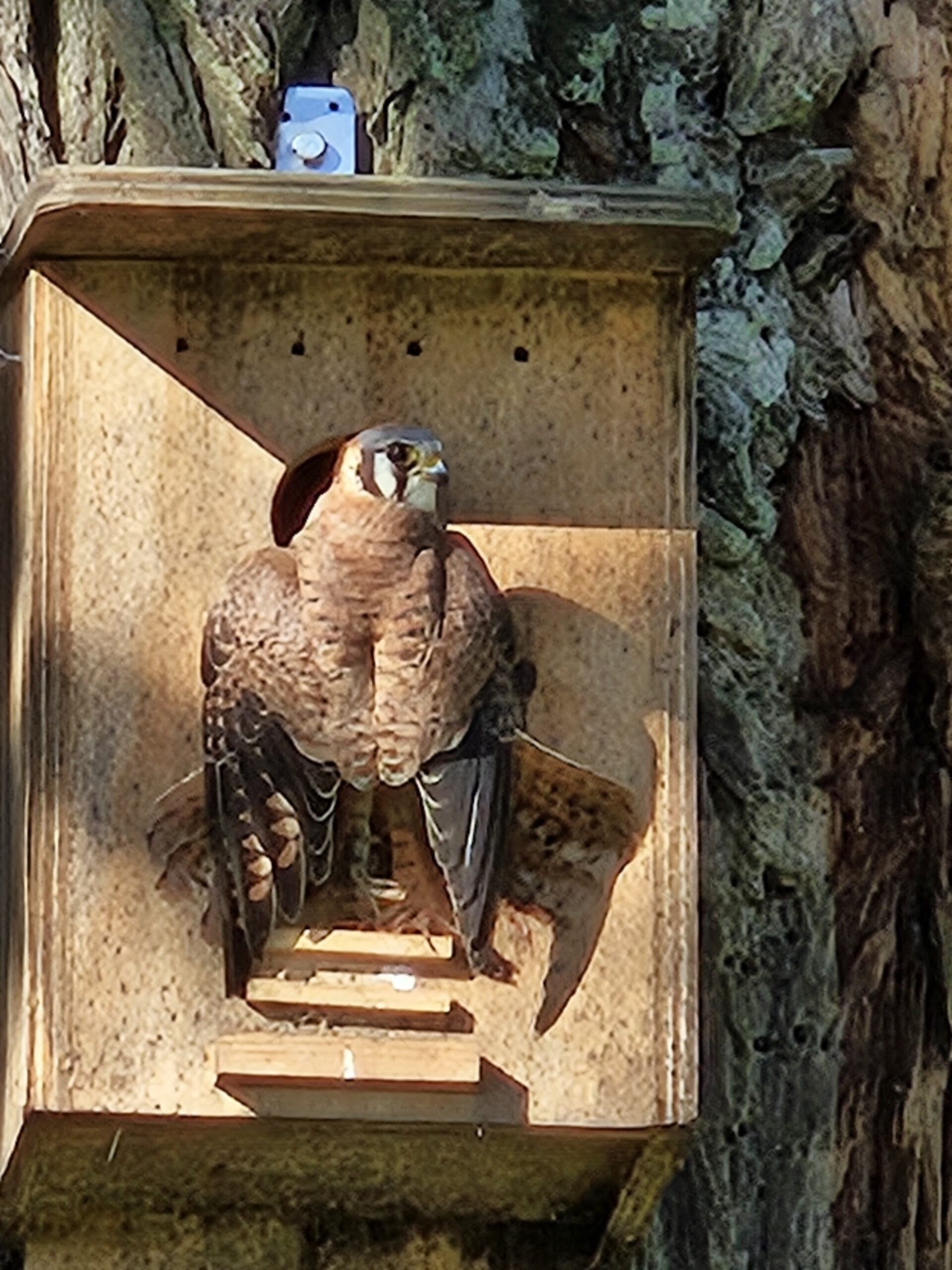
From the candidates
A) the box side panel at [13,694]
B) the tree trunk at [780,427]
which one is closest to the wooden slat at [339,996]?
Result: the box side panel at [13,694]

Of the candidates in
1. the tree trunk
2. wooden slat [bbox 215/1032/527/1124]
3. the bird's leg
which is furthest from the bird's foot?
the tree trunk

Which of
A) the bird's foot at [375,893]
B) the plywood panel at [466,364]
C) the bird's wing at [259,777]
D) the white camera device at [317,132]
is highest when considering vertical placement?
the white camera device at [317,132]

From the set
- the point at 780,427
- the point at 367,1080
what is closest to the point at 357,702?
the point at 367,1080

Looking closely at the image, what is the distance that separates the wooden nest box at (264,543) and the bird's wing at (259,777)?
48mm

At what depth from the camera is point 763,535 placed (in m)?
4.73

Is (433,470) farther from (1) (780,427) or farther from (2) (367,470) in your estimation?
(1) (780,427)

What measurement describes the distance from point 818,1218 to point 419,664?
33.7 inches

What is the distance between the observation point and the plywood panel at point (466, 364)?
14.0ft

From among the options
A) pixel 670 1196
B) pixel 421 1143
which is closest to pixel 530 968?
pixel 421 1143

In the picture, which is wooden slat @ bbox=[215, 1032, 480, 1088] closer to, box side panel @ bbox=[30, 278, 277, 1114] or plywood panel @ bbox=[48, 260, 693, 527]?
box side panel @ bbox=[30, 278, 277, 1114]

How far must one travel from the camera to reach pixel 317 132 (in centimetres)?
448

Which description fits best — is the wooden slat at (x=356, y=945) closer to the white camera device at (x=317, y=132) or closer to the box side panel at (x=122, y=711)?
the box side panel at (x=122, y=711)

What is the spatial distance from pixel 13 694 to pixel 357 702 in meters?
0.35

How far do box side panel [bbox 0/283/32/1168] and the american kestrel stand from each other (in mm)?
178
